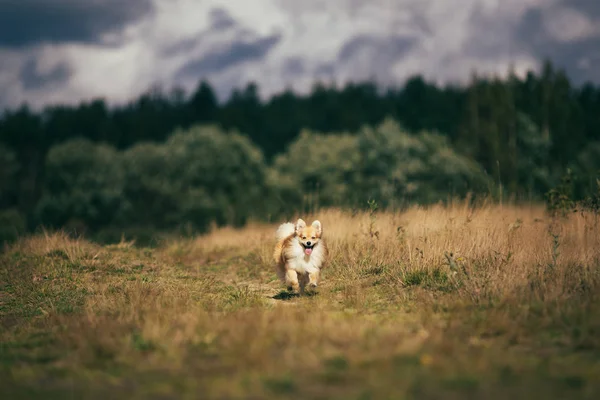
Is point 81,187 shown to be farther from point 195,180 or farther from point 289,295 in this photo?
point 289,295

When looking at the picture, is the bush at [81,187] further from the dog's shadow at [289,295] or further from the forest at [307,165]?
the dog's shadow at [289,295]

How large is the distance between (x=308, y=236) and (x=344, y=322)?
10.9ft

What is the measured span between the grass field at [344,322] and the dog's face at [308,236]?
0.90 metres

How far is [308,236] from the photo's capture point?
32.5 feet

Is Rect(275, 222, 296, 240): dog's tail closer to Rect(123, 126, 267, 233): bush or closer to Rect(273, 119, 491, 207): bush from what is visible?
Rect(273, 119, 491, 207): bush

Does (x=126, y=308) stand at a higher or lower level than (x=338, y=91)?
lower

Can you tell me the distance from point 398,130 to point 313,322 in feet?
153

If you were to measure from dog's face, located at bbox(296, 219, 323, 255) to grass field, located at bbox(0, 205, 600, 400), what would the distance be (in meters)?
0.90

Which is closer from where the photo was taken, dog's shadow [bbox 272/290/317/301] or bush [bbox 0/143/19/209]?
dog's shadow [bbox 272/290/317/301]

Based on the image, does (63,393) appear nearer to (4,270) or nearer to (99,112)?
(4,270)

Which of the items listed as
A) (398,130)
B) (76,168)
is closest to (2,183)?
(76,168)

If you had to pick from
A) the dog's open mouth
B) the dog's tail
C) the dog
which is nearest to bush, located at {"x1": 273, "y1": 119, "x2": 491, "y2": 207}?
the dog's tail

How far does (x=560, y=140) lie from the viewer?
59.2 meters

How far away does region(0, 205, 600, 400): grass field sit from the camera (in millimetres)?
4754
